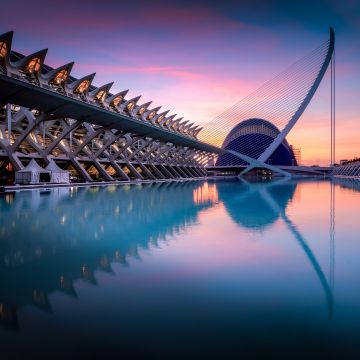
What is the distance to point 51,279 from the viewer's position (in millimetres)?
3607

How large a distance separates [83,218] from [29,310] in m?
5.89

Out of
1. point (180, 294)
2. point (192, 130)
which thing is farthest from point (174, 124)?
point (180, 294)

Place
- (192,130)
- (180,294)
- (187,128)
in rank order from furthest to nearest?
(192,130), (187,128), (180,294)

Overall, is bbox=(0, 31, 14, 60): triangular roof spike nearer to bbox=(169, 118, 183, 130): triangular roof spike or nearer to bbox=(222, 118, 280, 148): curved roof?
bbox=(169, 118, 183, 130): triangular roof spike

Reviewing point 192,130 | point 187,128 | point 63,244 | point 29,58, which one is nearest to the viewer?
point 63,244

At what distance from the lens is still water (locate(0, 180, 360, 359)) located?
220cm

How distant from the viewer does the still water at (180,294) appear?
220 centimetres

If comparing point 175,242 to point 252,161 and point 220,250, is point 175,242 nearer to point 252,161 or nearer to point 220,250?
point 220,250

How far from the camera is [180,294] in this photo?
126 inches

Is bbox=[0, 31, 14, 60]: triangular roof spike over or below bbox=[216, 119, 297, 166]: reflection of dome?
below

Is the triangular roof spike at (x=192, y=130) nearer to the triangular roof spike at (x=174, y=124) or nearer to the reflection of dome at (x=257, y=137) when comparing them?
the triangular roof spike at (x=174, y=124)

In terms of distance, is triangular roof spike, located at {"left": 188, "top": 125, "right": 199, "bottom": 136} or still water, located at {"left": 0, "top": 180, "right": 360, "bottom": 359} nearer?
still water, located at {"left": 0, "top": 180, "right": 360, "bottom": 359}

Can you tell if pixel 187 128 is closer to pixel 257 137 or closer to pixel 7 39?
pixel 257 137

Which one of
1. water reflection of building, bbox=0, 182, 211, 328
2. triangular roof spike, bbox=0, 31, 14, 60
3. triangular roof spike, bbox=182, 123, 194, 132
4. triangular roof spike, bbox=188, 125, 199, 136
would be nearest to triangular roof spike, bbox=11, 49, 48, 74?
triangular roof spike, bbox=0, 31, 14, 60
